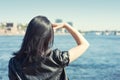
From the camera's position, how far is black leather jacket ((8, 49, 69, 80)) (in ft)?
12.5

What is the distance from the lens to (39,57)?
12.4 ft

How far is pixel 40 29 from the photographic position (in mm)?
3760

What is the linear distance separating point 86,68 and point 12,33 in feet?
481

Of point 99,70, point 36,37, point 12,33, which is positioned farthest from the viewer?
point 12,33

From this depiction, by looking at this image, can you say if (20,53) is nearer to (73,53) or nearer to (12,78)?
(12,78)

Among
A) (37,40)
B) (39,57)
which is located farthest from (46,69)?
(37,40)

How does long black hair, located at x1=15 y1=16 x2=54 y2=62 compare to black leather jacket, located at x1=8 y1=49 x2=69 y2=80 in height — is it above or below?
above

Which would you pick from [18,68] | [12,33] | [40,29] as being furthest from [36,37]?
[12,33]

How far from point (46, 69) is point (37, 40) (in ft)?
0.89

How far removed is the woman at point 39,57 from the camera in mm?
3760

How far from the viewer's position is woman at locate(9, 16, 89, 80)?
3760mm

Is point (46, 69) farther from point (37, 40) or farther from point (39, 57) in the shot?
point (37, 40)

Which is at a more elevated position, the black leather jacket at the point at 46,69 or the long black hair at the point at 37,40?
the long black hair at the point at 37,40

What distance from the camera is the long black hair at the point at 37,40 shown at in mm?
3754
